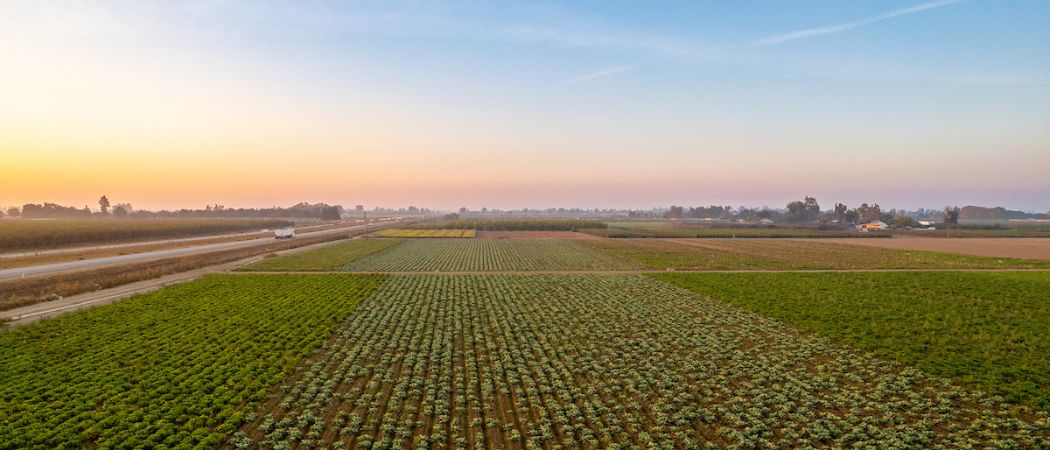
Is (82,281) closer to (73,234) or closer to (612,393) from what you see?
(612,393)

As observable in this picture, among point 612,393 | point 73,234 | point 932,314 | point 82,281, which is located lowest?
point 612,393

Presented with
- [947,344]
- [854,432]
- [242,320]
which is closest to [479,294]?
[242,320]

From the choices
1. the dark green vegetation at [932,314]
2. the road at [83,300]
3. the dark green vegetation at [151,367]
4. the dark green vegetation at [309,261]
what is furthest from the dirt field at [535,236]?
the dark green vegetation at [151,367]

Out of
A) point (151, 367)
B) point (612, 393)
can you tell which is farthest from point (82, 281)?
point (612, 393)

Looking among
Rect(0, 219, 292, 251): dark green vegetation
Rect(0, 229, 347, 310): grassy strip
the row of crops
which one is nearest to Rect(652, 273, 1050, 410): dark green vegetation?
the row of crops

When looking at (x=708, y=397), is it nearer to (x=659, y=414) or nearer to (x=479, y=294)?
(x=659, y=414)

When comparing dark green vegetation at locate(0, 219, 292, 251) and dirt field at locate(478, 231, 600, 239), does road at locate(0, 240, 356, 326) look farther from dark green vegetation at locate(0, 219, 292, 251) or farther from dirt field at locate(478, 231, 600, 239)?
dirt field at locate(478, 231, 600, 239)
